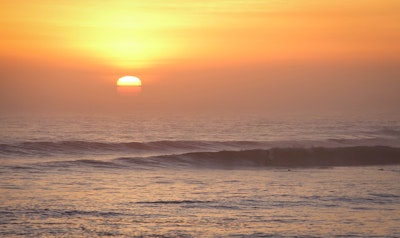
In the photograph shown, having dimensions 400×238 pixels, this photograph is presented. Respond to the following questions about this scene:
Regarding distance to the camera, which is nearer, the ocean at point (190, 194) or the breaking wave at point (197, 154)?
the ocean at point (190, 194)

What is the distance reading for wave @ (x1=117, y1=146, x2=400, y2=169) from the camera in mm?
34719

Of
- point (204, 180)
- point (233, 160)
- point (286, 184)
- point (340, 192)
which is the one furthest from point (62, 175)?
point (233, 160)

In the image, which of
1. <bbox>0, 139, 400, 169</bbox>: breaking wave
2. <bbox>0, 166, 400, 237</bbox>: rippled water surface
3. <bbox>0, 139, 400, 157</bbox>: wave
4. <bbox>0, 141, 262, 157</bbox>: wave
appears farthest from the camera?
<bbox>0, 139, 400, 157</bbox>: wave

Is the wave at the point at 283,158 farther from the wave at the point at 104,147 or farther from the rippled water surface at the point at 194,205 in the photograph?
the rippled water surface at the point at 194,205

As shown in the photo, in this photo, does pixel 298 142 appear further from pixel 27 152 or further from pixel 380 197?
pixel 380 197

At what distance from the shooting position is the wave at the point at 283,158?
114 feet

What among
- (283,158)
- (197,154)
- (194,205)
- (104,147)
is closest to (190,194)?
(194,205)

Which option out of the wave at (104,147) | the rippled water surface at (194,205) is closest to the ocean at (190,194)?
the rippled water surface at (194,205)

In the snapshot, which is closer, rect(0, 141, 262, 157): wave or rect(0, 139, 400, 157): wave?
rect(0, 141, 262, 157): wave

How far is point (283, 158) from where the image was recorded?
38938 mm

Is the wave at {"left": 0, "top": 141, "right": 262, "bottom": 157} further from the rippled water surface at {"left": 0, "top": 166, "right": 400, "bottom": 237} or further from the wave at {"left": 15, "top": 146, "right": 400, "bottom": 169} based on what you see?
the rippled water surface at {"left": 0, "top": 166, "right": 400, "bottom": 237}

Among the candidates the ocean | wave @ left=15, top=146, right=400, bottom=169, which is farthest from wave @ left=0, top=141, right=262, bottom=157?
wave @ left=15, top=146, right=400, bottom=169

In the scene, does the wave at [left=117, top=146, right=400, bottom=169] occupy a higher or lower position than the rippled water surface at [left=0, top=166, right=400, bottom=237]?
higher

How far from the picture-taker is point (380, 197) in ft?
66.1
